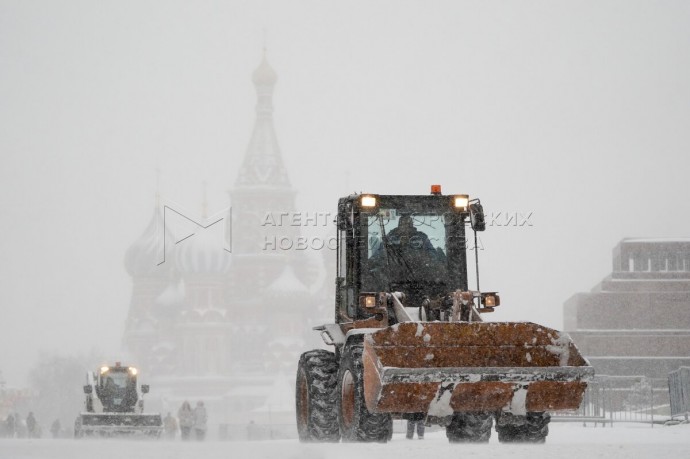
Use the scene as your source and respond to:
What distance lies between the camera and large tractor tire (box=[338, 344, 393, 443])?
12.3 meters

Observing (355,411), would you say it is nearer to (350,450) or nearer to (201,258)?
(350,450)

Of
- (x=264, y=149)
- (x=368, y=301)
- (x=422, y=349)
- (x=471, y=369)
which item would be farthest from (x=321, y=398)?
(x=264, y=149)

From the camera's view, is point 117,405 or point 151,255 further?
point 151,255

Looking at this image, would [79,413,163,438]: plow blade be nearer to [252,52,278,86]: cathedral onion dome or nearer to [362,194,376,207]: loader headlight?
[362,194,376,207]: loader headlight

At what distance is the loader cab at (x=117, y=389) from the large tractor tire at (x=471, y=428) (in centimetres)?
1583

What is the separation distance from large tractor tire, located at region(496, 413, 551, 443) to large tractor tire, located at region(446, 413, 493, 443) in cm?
15

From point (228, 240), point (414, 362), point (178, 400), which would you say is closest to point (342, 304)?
point (414, 362)

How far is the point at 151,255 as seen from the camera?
136250mm

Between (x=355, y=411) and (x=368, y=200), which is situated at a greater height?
(x=368, y=200)

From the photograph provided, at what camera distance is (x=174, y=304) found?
451 feet

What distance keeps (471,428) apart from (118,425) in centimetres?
1249

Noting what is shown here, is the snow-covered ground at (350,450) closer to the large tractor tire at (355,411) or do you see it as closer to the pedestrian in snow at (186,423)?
the large tractor tire at (355,411)

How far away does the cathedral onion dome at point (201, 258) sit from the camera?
5138 inches

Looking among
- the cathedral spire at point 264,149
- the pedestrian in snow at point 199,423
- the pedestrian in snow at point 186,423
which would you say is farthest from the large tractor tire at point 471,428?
the cathedral spire at point 264,149
